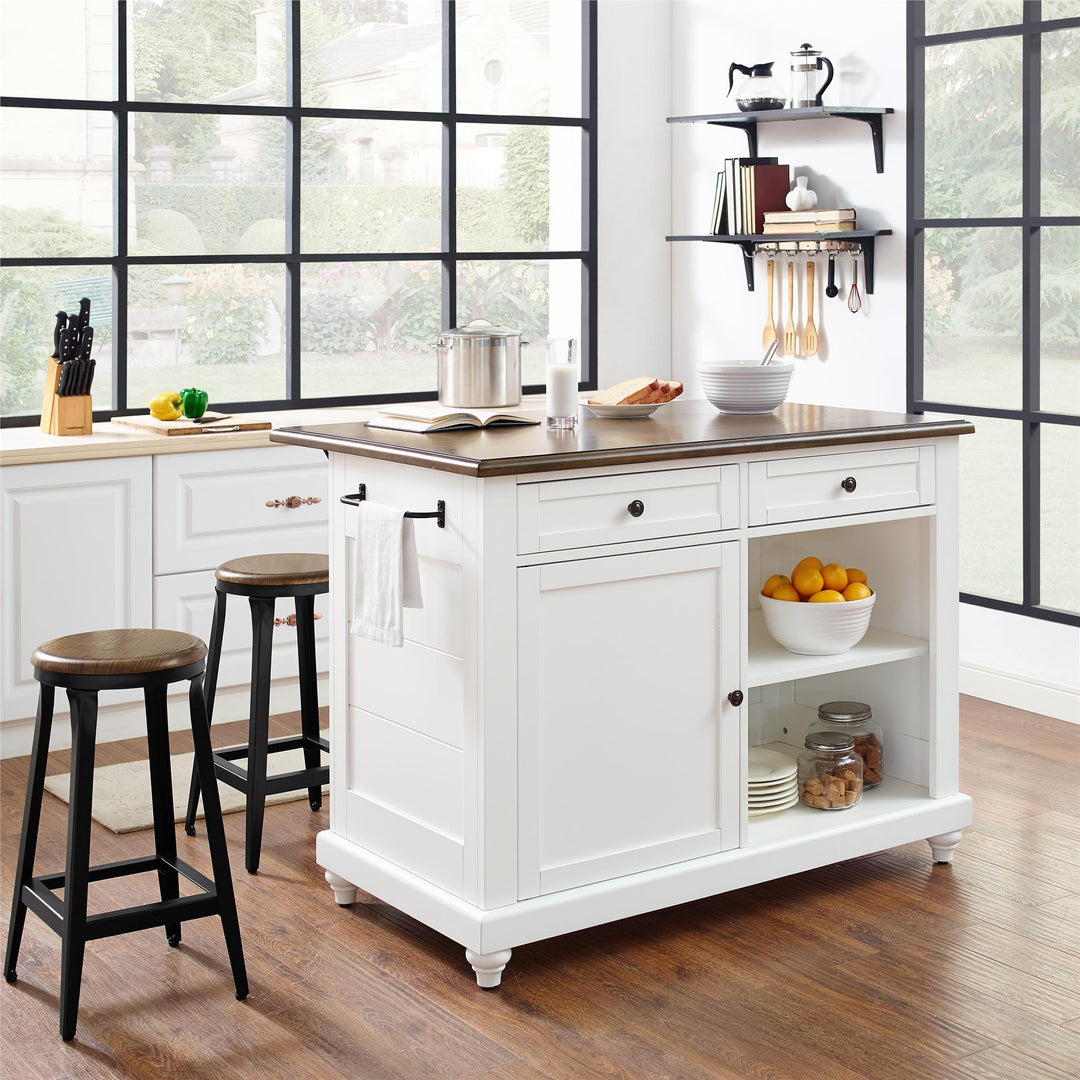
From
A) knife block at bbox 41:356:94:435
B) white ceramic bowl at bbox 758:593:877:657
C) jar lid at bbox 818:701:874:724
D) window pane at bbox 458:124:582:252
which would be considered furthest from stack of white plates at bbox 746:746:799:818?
window pane at bbox 458:124:582:252

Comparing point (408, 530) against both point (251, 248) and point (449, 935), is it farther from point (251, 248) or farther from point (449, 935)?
point (251, 248)

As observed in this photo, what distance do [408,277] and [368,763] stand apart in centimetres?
510

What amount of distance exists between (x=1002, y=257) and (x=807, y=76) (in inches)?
36.5

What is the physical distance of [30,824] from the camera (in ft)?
9.11

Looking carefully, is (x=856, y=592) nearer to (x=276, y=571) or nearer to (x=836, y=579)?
(x=836, y=579)

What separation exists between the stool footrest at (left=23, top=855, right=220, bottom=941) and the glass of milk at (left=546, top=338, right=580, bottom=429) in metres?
1.14

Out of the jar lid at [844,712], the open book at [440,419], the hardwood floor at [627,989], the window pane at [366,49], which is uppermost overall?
the window pane at [366,49]

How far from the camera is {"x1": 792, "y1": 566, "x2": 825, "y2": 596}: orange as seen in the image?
326cm

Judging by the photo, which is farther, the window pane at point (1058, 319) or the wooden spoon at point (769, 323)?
the wooden spoon at point (769, 323)

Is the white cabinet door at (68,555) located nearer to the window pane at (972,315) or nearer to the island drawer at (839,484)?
the island drawer at (839,484)

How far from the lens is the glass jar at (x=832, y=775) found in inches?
130

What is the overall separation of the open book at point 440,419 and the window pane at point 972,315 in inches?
85.7

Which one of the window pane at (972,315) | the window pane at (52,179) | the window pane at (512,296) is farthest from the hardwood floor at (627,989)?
the window pane at (512,296)

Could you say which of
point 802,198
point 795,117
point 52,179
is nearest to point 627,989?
point 802,198
